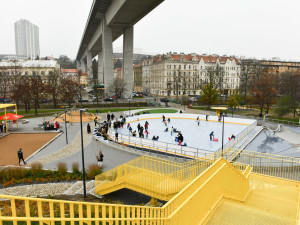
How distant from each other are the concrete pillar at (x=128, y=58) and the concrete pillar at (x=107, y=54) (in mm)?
4101

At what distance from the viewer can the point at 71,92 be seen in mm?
48438

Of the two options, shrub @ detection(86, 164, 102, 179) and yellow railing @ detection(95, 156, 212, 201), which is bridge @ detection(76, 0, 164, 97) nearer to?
shrub @ detection(86, 164, 102, 179)

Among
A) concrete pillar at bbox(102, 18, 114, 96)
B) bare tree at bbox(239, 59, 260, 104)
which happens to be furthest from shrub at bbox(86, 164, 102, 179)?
bare tree at bbox(239, 59, 260, 104)

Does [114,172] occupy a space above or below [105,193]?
above

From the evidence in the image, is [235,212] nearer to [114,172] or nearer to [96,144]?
[114,172]

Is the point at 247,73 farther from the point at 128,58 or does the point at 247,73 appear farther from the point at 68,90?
the point at 68,90

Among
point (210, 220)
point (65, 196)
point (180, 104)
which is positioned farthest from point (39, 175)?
point (180, 104)

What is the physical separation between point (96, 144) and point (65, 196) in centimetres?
1046

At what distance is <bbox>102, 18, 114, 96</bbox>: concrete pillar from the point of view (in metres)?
58.5

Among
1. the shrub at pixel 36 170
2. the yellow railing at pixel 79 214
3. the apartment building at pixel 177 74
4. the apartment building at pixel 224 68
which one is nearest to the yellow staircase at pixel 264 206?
the yellow railing at pixel 79 214

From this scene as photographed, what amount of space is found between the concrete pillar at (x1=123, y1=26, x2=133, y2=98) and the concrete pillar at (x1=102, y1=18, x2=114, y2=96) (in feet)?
13.5

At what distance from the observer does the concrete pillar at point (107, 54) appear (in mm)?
58531

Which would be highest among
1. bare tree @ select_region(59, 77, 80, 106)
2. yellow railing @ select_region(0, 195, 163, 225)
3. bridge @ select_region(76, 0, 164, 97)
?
bridge @ select_region(76, 0, 164, 97)

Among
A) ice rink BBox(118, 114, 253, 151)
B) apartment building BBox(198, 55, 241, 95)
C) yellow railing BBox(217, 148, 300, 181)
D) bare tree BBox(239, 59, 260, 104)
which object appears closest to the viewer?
yellow railing BBox(217, 148, 300, 181)
